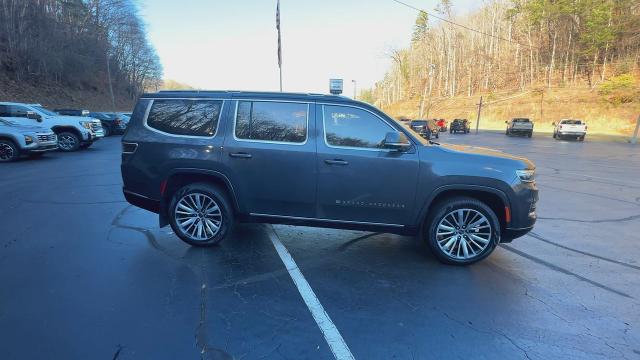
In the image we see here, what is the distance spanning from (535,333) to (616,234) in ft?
12.5

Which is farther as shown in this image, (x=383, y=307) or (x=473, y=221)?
(x=473, y=221)

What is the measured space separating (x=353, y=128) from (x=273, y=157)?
1.04 meters

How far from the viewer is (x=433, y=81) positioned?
88.6 meters

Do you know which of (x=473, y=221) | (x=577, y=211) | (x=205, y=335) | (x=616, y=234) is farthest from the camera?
(x=577, y=211)

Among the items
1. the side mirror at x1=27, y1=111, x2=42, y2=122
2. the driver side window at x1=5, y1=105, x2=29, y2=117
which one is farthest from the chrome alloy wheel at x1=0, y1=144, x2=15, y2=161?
the driver side window at x1=5, y1=105, x2=29, y2=117

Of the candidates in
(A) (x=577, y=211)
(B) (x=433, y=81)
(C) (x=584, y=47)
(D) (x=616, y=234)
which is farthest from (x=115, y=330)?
(B) (x=433, y=81)

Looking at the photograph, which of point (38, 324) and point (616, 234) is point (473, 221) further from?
point (38, 324)

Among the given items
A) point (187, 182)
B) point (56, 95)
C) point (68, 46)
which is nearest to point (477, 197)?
point (187, 182)

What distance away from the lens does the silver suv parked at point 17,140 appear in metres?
11.4

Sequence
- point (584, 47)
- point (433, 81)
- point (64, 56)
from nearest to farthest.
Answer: point (64, 56) < point (584, 47) < point (433, 81)

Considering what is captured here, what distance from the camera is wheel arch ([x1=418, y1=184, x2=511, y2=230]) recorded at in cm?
410

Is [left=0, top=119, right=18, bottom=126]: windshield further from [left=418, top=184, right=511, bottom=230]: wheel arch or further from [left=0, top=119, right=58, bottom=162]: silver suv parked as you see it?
[left=418, top=184, right=511, bottom=230]: wheel arch

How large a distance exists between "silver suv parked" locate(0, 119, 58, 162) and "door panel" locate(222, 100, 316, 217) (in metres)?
11.1

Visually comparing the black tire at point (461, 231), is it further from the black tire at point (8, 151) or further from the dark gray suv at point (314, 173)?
the black tire at point (8, 151)
